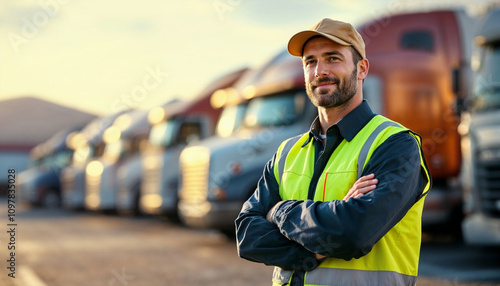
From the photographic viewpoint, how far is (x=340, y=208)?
237 centimetres

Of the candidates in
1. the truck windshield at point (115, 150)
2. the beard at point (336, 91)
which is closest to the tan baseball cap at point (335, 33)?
the beard at point (336, 91)

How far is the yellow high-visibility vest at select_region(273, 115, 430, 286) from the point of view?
235 cm

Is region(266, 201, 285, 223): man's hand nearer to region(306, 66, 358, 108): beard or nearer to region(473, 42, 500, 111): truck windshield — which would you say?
region(306, 66, 358, 108): beard

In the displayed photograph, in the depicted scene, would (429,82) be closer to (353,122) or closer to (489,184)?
(489,184)

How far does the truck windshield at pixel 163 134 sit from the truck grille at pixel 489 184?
8171 mm

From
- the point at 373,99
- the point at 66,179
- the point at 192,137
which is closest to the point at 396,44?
the point at 373,99

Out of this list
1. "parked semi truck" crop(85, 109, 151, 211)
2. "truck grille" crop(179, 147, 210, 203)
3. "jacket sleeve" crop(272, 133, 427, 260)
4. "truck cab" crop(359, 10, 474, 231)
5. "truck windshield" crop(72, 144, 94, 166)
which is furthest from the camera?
"truck windshield" crop(72, 144, 94, 166)

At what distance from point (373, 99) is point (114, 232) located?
6.69m

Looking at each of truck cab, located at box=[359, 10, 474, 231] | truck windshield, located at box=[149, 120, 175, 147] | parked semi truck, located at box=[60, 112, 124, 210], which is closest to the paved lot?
truck cab, located at box=[359, 10, 474, 231]

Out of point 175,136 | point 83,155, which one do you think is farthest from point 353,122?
point 83,155

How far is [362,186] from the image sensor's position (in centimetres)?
238

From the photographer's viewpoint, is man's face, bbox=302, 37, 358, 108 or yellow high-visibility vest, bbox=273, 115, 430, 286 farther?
man's face, bbox=302, 37, 358, 108

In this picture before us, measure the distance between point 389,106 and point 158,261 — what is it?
3.91m

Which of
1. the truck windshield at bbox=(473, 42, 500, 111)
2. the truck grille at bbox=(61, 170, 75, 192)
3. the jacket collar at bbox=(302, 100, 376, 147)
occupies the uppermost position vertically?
the truck windshield at bbox=(473, 42, 500, 111)
